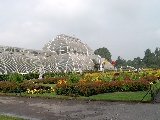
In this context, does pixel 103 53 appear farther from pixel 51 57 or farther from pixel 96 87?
pixel 96 87

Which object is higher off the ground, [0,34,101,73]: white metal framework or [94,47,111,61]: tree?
[94,47,111,61]: tree

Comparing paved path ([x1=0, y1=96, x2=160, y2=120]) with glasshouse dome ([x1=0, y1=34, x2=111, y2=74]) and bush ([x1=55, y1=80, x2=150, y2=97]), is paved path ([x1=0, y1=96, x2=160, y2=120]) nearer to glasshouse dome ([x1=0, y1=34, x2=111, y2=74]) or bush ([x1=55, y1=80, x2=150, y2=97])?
bush ([x1=55, y1=80, x2=150, y2=97])

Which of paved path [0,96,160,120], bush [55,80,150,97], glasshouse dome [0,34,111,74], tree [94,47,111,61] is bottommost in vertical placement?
paved path [0,96,160,120]

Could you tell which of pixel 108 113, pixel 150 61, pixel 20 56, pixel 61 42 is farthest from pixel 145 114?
pixel 150 61

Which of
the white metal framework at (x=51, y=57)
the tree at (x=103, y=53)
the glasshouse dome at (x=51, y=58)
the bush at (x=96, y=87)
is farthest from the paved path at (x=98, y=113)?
the tree at (x=103, y=53)

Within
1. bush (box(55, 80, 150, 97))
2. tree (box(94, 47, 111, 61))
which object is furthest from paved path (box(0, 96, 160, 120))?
tree (box(94, 47, 111, 61))

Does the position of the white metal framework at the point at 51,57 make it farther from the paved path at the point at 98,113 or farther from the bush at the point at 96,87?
the paved path at the point at 98,113

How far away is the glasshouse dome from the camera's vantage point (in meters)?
37.1

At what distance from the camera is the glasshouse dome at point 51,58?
122 ft

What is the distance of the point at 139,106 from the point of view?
1024cm

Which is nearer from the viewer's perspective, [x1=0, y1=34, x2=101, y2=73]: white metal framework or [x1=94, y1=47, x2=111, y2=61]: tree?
[x1=0, y1=34, x2=101, y2=73]: white metal framework

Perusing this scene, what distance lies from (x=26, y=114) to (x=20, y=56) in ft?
106

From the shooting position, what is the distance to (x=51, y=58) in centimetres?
4903

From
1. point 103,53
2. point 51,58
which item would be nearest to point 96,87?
point 51,58
